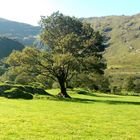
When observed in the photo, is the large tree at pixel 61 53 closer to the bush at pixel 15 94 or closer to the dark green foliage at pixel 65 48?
the dark green foliage at pixel 65 48

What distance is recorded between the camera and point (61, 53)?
68250mm

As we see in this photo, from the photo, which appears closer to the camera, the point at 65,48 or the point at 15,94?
the point at 15,94

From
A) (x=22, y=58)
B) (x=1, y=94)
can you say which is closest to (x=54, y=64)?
(x=22, y=58)

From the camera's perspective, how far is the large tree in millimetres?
63250

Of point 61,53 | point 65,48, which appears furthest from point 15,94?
point 61,53

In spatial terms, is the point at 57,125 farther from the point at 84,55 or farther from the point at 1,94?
the point at 84,55

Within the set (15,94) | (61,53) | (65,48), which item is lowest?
(15,94)

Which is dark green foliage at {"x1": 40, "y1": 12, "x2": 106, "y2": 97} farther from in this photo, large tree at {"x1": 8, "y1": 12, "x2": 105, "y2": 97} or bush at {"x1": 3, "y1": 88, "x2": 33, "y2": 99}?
bush at {"x1": 3, "y1": 88, "x2": 33, "y2": 99}

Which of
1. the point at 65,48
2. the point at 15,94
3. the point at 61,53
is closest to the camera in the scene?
the point at 15,94

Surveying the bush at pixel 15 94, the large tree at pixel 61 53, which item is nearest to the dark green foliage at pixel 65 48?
the large tree at pixel 61 53

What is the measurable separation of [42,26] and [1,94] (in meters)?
21.3

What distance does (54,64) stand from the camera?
6269cm

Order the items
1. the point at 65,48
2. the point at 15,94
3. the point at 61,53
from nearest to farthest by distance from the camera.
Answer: the point at 15,94 < the point at 65,48 < the point at 61,53

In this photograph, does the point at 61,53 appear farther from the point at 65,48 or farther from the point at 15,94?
the point at 15,94
